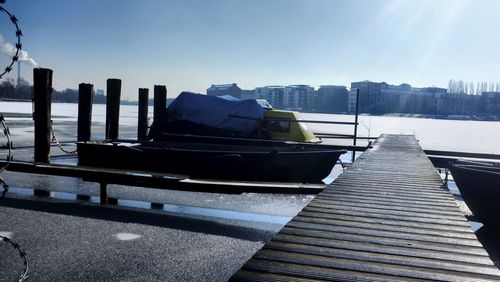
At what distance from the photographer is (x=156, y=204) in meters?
9.41

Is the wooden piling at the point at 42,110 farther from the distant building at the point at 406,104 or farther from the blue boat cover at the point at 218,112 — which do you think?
the distant building at the point at 406,104

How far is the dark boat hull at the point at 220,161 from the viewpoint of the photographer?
1296 cm

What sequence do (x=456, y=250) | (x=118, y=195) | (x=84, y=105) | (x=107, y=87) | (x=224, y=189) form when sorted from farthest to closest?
1. (x=107, y=87)
2. (x=84, y=105)
3. (x=118, y=195)
4. (x=224, y=189)
5. (x=456, y=250)

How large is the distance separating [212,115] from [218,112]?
30 cm

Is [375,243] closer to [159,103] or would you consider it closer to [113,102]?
[113,102]

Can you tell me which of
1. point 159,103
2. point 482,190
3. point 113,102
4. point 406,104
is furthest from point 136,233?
point 406,104

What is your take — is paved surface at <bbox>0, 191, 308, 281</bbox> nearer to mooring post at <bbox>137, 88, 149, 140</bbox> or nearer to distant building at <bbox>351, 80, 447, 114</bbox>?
mooring post at <bbox>137, 88, 149, 140</bbox>

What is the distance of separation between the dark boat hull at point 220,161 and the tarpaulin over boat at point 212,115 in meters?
5.02

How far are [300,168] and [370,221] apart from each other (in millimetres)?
8330

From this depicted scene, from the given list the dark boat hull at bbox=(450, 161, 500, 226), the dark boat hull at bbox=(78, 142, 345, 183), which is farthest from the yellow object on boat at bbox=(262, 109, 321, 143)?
the dark boat hull at bbox=(450, 161, 500, 226)

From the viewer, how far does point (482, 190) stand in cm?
884

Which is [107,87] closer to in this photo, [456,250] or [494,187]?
[494,187]

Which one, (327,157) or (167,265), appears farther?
(327,157)

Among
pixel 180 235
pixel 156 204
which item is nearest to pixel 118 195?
pixel 156 204
